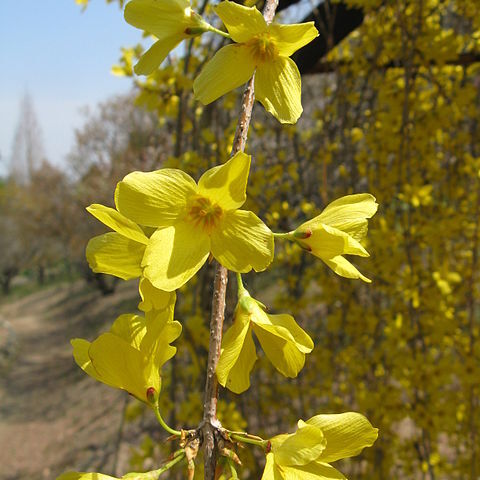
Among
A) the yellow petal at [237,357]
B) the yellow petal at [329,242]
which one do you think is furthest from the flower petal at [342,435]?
the yellow petal at [329,242]

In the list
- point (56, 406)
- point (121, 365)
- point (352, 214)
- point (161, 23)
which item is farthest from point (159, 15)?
point (56, 406)

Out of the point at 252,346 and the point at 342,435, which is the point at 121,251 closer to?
the point at 252,346

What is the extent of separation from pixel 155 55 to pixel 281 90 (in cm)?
21

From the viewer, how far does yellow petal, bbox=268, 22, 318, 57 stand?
0.71 m

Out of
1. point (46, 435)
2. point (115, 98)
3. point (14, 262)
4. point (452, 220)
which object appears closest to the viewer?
point (452, 220)

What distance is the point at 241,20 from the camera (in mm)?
706

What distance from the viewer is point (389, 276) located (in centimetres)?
240

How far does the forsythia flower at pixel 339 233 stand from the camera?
67 centimetres

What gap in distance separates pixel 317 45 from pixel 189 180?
1972 millimetres

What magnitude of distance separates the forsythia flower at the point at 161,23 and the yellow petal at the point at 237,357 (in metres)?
0.42

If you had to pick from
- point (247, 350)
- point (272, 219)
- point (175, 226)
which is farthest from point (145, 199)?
point (272, 219)

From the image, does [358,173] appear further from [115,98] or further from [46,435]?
[115,98]

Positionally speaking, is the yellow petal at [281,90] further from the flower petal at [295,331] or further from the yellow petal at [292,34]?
the flower petal at [295,331]

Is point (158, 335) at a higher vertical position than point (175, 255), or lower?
lower
